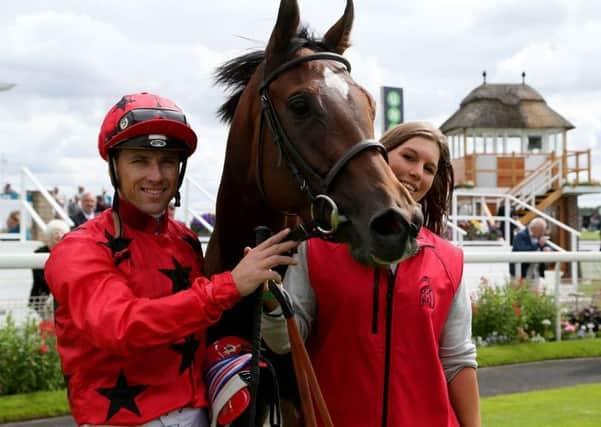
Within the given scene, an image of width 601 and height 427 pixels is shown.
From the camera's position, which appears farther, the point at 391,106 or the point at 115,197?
the point at 391,106

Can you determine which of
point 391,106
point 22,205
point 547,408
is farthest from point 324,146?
point 22,205

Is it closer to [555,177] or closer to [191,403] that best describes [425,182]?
[191,403]

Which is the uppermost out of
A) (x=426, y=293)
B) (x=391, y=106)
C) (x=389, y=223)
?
(x=391, y=106)

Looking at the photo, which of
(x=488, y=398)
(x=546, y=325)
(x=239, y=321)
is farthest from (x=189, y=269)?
(x=546, y=325)

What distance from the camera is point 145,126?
6.45ft

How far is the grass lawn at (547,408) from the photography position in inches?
191

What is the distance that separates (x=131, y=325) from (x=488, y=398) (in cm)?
474

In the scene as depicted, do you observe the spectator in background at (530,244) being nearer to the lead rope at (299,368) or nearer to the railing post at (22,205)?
the railing post at (22,205)

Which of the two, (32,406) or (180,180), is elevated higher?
(180,180)

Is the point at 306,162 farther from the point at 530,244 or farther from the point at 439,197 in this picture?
the point at 530,244

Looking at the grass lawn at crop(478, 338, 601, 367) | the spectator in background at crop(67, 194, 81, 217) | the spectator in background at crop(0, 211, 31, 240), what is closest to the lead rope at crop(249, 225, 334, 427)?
the grass lawn at crop(478, 338, 601, 367)

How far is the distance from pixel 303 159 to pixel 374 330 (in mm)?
509

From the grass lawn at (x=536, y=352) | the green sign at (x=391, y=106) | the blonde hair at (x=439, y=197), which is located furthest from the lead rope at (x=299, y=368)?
the green sign at (x=391, y=106)

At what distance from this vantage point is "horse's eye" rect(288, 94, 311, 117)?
1.88 m
